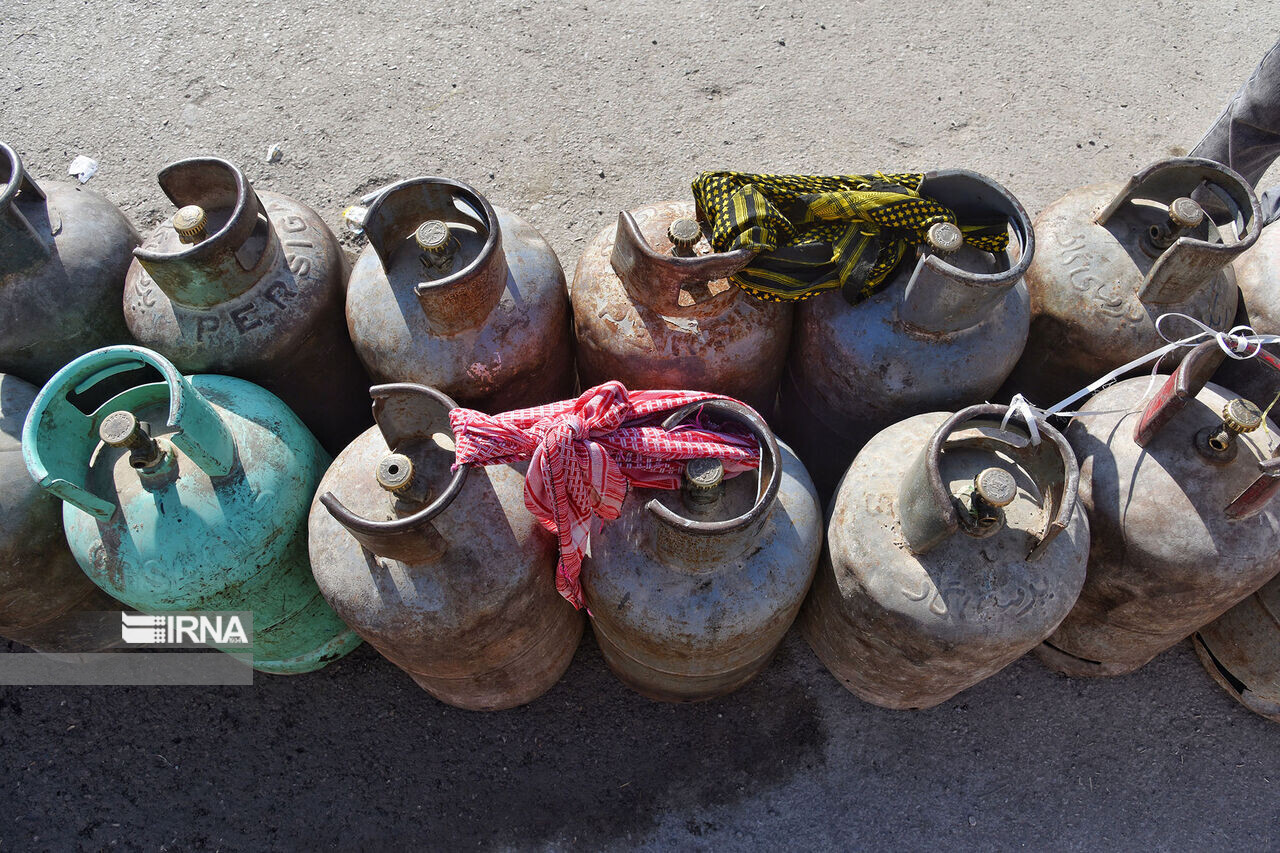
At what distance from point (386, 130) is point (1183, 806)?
16.6ft

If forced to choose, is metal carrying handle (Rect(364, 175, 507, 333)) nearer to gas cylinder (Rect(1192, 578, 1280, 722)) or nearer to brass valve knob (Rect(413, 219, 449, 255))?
brass valve knob (Rect(413, 219, 449, 255))

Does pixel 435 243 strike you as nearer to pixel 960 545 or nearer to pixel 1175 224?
pixel 960 545

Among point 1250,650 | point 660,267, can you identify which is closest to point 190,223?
point 660,267

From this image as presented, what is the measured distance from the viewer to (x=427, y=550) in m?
2.10

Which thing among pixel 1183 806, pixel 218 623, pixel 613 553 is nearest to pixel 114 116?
pixel 218 623

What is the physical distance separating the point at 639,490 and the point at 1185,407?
1.73 meters

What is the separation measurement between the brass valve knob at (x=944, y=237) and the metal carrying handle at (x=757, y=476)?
84 centimetres

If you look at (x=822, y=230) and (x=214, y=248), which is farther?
(x=822, y=230)

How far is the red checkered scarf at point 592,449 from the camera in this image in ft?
6.89

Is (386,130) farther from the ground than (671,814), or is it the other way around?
(386,130)

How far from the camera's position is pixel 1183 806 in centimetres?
300

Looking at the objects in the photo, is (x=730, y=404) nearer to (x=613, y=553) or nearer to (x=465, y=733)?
(x=613, y=553)

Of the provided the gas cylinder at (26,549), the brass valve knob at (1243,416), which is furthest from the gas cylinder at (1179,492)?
the gas cylinder at (26,549)

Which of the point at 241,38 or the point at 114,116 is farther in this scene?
the point at 241,38
